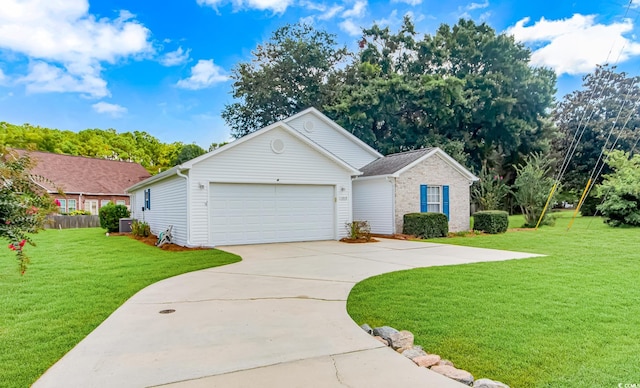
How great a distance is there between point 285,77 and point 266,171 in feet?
67.6

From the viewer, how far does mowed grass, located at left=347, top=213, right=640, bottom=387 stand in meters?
3.40

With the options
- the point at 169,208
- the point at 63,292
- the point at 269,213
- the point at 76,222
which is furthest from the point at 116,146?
the point at 63,292

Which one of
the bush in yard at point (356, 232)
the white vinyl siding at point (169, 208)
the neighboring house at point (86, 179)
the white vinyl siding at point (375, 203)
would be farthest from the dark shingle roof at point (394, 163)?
the neighboring house at point (86, 179)

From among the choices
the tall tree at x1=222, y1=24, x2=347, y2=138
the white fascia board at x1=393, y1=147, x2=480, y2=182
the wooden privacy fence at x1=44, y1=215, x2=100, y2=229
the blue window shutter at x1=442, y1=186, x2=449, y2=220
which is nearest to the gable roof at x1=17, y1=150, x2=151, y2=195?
the wooden privacy fence at x1=44, y1=215, x2=100, y2=229

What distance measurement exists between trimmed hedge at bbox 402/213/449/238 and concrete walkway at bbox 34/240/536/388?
8.44 metres

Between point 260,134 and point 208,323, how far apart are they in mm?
9572

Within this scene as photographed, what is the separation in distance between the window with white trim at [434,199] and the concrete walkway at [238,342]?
10.3 meters

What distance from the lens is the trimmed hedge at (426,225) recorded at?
51.0 feet

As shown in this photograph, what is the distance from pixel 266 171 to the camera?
1380cm

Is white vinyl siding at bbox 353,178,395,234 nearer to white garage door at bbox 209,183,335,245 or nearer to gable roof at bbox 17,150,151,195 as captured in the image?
white garage door at bbox 209,183,335,245

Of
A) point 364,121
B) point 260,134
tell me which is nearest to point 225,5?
point 260,134

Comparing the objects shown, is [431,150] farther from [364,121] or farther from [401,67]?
[401,67]

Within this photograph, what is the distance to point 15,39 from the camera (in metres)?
18.4

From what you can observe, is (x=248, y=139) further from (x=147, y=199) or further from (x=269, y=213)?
(x=147, y=199)
